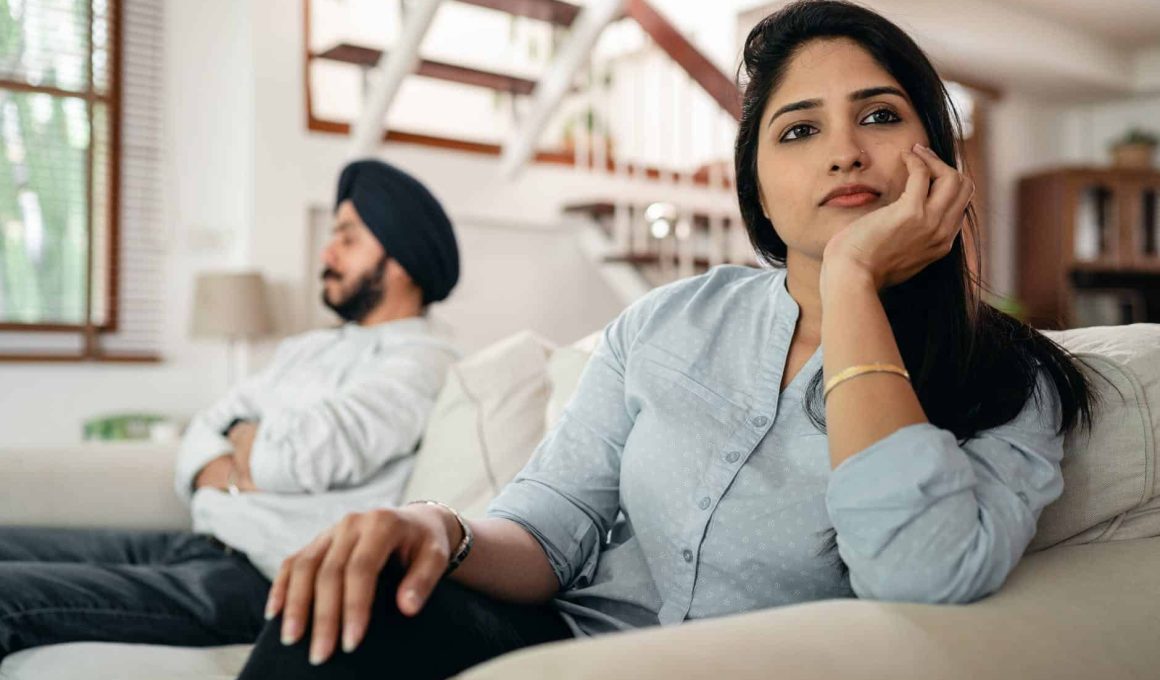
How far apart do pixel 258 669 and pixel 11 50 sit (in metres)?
4.13

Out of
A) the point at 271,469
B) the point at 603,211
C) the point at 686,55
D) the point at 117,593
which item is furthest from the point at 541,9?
the point at 117,593

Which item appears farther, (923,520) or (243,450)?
(243,450)

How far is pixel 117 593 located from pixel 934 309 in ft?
4.26

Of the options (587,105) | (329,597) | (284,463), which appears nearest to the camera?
(329,597)

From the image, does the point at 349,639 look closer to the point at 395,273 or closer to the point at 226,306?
the point at 395,273

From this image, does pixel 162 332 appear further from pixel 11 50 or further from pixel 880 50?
pixel 880 50

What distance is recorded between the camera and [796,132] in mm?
1171

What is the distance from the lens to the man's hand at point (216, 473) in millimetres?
2115

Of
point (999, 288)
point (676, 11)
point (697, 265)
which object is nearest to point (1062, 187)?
point (999, 288)

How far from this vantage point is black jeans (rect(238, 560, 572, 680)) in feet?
2.58

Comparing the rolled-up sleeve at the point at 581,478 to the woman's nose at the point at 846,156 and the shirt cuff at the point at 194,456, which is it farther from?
the shirt cuff at the point at 194,456

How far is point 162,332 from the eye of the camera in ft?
14.4

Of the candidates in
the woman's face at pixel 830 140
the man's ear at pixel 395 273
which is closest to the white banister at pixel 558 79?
the man's ear at pixel 395 273

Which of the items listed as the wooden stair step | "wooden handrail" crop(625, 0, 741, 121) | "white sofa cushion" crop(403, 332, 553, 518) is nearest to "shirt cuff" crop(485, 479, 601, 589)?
"white sofa cushion" crop(403, 332, 553, 518)
